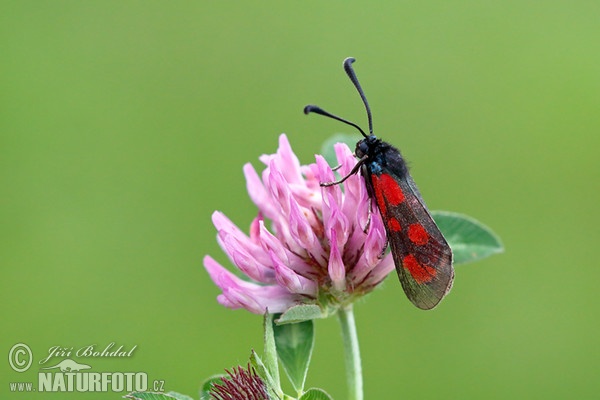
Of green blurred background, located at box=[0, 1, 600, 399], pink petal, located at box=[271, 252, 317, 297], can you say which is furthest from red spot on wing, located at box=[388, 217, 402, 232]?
green blurred background, located at box=[0, 1, 600, 399]

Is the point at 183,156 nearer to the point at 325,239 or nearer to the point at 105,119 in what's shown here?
the point at 105,119

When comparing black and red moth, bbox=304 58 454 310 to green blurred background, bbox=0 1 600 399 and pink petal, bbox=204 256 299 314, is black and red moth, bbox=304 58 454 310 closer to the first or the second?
pink petal, bbox=204 256 299 314

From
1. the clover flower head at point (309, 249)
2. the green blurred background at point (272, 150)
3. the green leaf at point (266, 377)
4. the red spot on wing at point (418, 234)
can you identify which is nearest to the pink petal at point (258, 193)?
the clover flower head at point (309, 249)

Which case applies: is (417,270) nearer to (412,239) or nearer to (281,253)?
(412,239)

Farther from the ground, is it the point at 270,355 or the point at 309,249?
the point at 309,249

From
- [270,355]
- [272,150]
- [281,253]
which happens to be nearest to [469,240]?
[281,253]

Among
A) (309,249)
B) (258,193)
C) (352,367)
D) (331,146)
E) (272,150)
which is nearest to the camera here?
(352,367)

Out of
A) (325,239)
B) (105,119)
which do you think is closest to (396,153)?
(325,239)

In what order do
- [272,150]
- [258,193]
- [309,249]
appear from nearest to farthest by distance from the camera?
[309,249], [258,193], [272,150]
